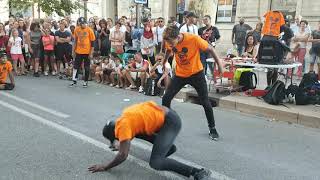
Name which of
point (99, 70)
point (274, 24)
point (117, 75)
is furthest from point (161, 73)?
point (274, 24)

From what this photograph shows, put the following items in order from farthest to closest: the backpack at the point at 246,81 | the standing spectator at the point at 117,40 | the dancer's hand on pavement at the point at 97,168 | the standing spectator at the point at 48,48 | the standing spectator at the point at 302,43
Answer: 1. the standing spectator at the point at 48,48
2. the standing spectator at the point at 117,40
3. the standing spectator at the point at 302,43
4. the backpack at the point at 246,81
5. the dancer's hand on pavement at the point at 97,168

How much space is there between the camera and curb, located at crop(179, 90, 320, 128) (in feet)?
23.3

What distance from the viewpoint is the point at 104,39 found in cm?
1317

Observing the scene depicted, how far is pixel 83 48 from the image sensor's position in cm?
1074

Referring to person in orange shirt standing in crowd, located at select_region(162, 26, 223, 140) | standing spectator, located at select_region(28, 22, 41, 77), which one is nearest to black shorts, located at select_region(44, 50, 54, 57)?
standing spectator, located at select_region(28, 22, 41, 77)

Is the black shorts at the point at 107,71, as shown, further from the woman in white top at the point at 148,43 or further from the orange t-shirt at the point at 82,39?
the woman in white top at the point at 148,43

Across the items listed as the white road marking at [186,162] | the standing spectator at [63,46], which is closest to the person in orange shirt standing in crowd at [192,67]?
the white road marking at [186,162]

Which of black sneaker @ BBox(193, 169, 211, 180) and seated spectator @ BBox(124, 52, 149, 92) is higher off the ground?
seated spectator @ BBox(124, 52, 149, 92)

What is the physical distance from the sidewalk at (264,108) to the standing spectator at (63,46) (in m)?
5.37

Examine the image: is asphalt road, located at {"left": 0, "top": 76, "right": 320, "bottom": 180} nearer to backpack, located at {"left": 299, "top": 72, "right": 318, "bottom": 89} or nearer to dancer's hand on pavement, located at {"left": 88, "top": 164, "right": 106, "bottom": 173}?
dancer's hand on pavement, located at {"left": 88, "top": 164, "right": 106, "bottom": 173}

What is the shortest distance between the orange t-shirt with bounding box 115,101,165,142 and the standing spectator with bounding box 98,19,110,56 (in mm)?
9134

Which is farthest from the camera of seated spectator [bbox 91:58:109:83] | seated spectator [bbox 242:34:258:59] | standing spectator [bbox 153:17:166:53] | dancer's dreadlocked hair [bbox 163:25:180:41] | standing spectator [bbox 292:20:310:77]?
standing spectator [bbox 292:20:310:77]

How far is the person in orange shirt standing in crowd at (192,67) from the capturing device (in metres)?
5.85

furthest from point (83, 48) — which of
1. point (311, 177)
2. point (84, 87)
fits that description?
point (311, 177)
